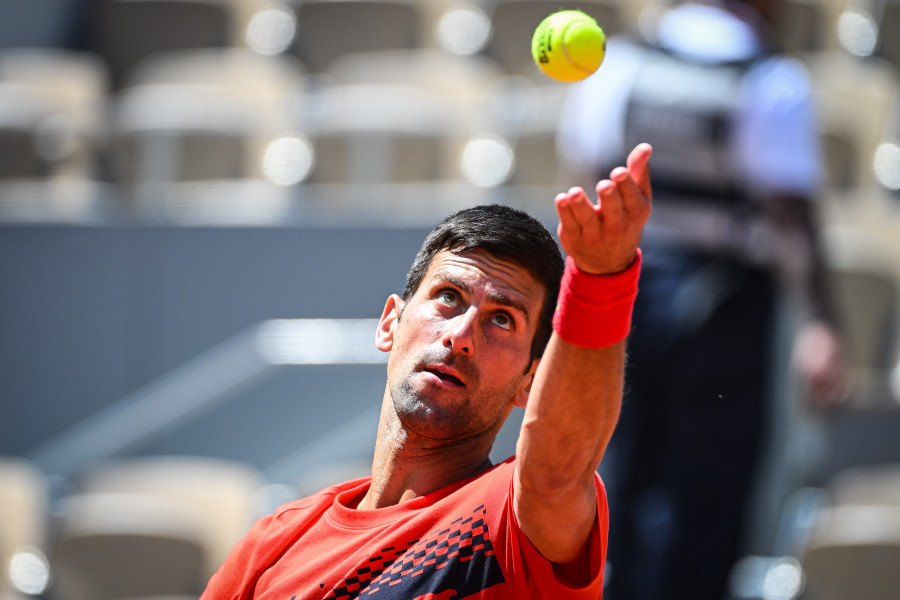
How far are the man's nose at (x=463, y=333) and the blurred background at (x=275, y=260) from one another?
1.79m

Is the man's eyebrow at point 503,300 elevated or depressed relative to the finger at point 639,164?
depressed

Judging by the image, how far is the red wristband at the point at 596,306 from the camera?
1.24 meters

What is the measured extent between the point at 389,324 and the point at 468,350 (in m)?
0.33

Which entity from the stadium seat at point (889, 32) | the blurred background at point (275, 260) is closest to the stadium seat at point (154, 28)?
the blurred background at point (275, 260)

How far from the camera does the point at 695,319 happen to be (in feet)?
9.69

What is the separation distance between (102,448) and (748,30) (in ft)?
10.2

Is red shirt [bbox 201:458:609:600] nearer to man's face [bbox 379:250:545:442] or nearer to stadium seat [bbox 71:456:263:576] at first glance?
man's face [bbox 379:250:545:442]

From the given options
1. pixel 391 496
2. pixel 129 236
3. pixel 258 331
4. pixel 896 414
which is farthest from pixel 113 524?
pixel 896 414

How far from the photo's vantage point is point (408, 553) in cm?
148

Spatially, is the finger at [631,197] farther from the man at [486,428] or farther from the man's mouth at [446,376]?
the man's mouth at [446,376]

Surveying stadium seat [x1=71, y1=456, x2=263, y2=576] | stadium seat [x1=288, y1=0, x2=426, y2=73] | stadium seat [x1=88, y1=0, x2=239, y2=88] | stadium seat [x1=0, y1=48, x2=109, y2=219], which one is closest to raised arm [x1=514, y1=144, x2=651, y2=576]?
stadium seat [x1=71, y1=456, x2=263, y2=576]

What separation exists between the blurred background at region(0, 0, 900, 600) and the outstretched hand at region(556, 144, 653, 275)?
205 centimetres

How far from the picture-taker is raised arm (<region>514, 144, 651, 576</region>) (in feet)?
3.97

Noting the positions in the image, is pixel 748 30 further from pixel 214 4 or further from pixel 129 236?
pixel 214 4
